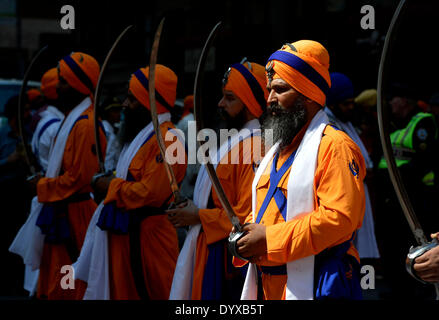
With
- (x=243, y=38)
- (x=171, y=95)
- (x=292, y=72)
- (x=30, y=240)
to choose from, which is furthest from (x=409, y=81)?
(x=292, y=72)

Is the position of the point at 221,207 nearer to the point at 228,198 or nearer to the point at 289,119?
the point at 228,198

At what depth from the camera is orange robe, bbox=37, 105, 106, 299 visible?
18.5 feet

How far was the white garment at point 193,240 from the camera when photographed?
4.39 m

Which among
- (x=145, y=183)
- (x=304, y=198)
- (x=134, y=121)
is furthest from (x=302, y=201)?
(x=134, y=121)

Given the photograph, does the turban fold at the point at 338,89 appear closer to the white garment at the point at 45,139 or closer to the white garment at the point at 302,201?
the white garment at the point at 45,139

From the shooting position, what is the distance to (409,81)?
9.45 meters

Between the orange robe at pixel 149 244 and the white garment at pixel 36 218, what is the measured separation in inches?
36.8

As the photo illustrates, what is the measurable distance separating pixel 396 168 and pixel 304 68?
65 centimetres

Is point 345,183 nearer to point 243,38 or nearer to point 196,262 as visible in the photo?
point 196,262

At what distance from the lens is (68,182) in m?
5.64

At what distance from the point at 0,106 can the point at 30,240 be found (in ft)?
15.8

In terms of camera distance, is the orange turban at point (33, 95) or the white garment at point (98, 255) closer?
the white garment at point (98, 255)

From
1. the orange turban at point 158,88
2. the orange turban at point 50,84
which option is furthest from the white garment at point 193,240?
the orange turban at point 50,84

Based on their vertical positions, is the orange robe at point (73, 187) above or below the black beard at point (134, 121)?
below
